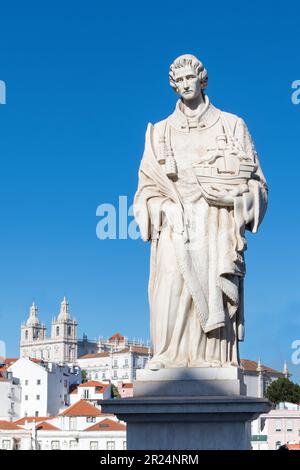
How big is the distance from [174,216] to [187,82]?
1.51 metres

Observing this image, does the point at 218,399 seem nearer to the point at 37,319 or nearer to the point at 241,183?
the point at 241,183

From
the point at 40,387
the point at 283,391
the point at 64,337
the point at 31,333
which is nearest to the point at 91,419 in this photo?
the point at 40,387

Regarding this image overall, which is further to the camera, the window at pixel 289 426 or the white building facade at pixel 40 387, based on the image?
the white building facade at pixel 40 387

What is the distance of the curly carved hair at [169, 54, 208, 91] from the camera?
9367 mm

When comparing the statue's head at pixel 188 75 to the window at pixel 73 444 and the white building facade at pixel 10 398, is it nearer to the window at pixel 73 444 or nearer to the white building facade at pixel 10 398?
the window at pixel 73 444

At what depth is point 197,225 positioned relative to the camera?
A: 29.3 feet

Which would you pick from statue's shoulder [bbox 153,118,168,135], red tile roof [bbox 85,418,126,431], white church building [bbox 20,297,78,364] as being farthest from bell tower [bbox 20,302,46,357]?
statue's shoulder [bbox 153,118,168,135]

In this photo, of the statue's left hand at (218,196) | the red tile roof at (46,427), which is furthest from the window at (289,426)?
the statue's left hand at (218,196)

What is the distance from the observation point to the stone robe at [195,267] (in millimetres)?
8750

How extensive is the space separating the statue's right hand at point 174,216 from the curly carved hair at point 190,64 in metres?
1.38

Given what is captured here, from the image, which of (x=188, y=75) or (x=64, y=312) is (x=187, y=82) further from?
(x=64, y=312)

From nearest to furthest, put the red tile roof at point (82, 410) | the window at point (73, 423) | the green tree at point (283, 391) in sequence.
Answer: the window at point (73, 423) < the red tile roof at point (82, 410) < the green tree at point (283, 391)
